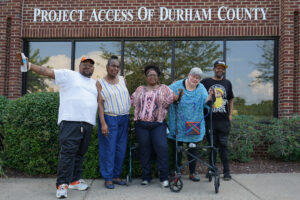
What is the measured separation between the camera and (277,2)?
21.1 feet

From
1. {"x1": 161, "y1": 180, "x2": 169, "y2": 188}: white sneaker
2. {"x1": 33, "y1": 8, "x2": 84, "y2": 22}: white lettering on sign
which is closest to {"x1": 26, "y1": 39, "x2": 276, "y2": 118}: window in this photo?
{"x1": 33, "y1": 8, "x2": 84, "y2": 22}: white lettering on sign

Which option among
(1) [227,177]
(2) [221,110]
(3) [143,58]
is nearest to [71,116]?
(2) [221,110]

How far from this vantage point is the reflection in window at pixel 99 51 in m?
6.84

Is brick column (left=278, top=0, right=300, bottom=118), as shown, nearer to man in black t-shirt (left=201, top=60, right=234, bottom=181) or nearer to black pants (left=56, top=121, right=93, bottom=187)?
man in black t-shirt (left=201, top=60, right=234, bottom=181)

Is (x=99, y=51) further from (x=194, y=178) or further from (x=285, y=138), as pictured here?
(x=285, y=138)

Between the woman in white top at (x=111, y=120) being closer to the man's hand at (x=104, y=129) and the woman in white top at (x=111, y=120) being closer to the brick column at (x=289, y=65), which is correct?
the man's hand at (x=104, y=129)

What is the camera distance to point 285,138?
551 cm

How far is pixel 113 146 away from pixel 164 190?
0.96m

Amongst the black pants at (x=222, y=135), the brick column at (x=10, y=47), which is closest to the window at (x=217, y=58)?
the brick column at (x=10, y=47)

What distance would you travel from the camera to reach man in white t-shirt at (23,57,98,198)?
3.65 m

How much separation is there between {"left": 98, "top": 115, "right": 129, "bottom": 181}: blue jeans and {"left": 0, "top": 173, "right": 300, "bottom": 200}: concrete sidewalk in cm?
26

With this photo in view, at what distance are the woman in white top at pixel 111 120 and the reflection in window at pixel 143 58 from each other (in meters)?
2.61

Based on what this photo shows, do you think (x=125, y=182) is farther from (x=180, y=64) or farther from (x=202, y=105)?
(x=180, y=64)

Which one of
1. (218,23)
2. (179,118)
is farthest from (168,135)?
(218,23)
